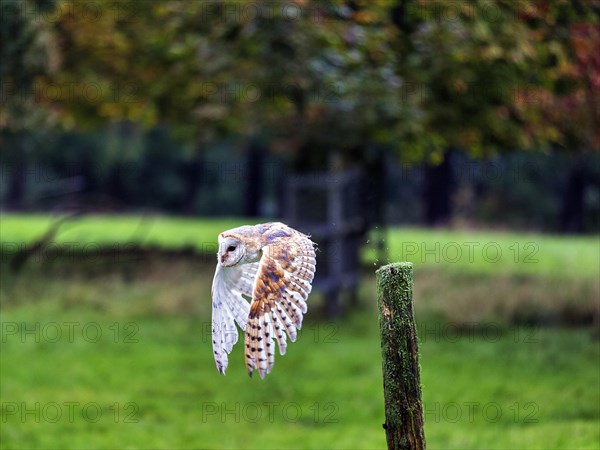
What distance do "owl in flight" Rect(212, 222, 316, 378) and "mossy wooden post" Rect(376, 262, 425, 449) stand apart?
2.07 feet

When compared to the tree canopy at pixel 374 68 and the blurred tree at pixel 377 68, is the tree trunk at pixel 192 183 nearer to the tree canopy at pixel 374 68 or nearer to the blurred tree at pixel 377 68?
the blurred tree at pixel 377 68

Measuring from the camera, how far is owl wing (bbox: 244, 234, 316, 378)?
4184 millimetres

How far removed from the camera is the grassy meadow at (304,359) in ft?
33.3

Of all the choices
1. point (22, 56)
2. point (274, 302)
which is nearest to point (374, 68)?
point (22, 56)

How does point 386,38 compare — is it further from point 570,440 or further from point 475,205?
point 475,205

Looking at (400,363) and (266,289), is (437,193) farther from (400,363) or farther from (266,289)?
(266,289)

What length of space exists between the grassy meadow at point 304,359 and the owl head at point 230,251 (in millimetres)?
5109

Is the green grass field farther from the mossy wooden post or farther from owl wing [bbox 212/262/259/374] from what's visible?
owl wing [bbox 212/262/259/374]

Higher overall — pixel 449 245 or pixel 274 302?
pixel 274 302

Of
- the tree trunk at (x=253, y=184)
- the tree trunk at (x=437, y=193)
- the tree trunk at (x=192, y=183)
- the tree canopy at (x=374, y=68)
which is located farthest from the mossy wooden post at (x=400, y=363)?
the tree trunk at (x=192, y=183)

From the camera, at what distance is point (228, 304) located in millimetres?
4645

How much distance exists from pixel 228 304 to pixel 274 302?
1.60 ft

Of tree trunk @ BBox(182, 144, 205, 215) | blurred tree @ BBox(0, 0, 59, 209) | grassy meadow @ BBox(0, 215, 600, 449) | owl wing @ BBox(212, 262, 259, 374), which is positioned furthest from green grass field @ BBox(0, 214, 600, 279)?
tree trunk @ BBox(182, 144, 205, 215)

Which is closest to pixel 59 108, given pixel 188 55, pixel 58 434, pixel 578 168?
pixel 188 55
